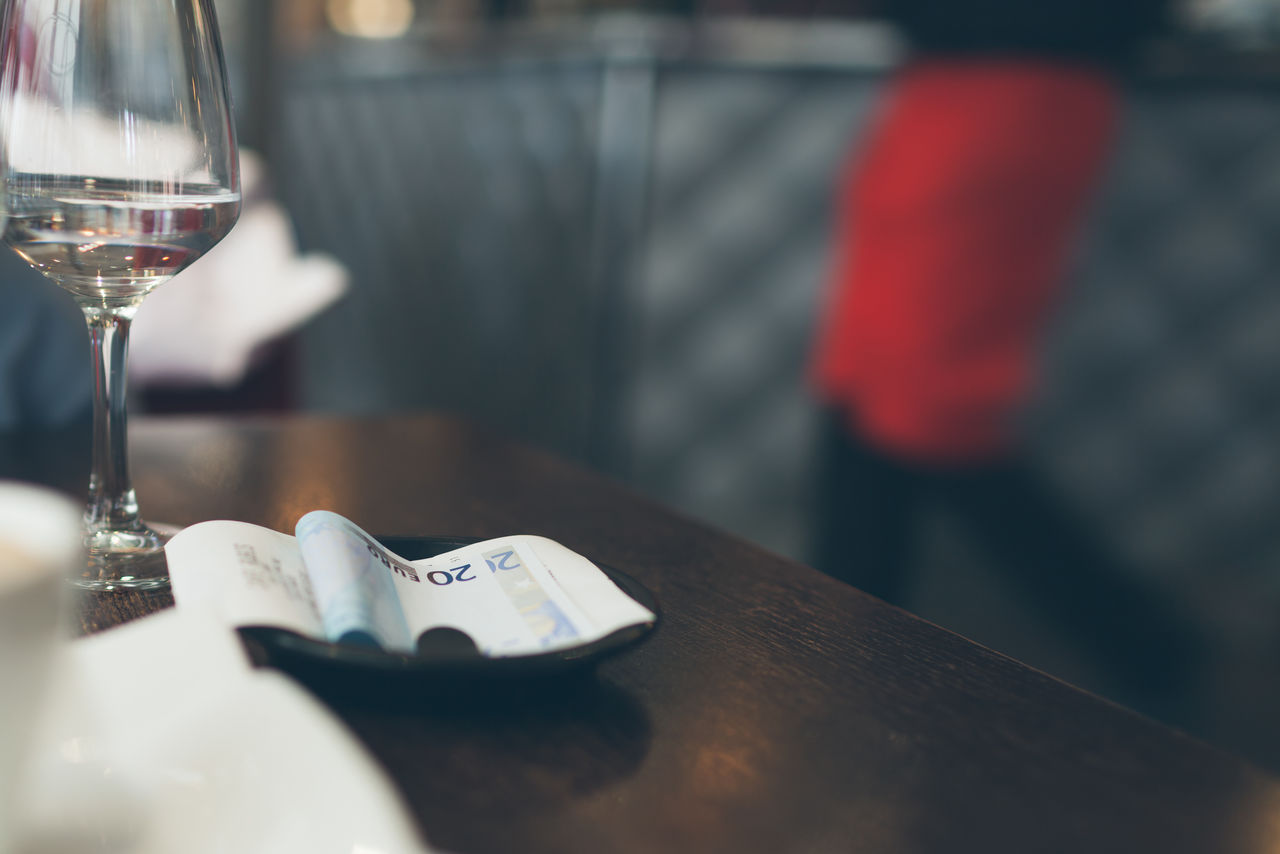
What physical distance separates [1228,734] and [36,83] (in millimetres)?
1423

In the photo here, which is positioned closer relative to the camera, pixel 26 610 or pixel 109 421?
pixel 26 610

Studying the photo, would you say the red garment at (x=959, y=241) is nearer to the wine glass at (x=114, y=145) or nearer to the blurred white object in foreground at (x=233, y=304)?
the blurred white object in foreground at (x=233, y=304)

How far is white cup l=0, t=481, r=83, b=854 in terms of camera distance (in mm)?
166

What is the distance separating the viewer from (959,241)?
4.04 ft

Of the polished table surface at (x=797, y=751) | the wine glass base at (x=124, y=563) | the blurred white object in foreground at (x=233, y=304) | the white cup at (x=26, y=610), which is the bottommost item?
the blurred white object in foreground at (x=233, y=304)

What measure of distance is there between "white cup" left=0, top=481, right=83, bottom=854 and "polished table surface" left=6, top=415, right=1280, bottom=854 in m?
0.09

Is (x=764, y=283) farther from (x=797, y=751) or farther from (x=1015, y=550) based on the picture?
(x=797, y=751)

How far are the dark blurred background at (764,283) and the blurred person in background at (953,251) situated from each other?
8.4 inches

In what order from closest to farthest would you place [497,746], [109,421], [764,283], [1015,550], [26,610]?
[26,610], [497,746], [109,421], [1015,550], [764,283]

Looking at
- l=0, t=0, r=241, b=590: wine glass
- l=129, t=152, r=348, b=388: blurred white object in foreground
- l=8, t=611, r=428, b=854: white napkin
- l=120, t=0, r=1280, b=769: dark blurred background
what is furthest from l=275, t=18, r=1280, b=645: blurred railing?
l=8, t=611, r=428, b=854: white napkin

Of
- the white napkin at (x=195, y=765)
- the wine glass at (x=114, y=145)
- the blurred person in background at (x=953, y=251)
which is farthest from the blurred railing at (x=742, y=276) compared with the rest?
the white napkin at (x=195, y=765)

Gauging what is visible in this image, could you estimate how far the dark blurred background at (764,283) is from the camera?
4.75ft

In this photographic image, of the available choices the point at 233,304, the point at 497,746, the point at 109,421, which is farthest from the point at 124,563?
the point at 233,304

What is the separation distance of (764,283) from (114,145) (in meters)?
→ 1.49
